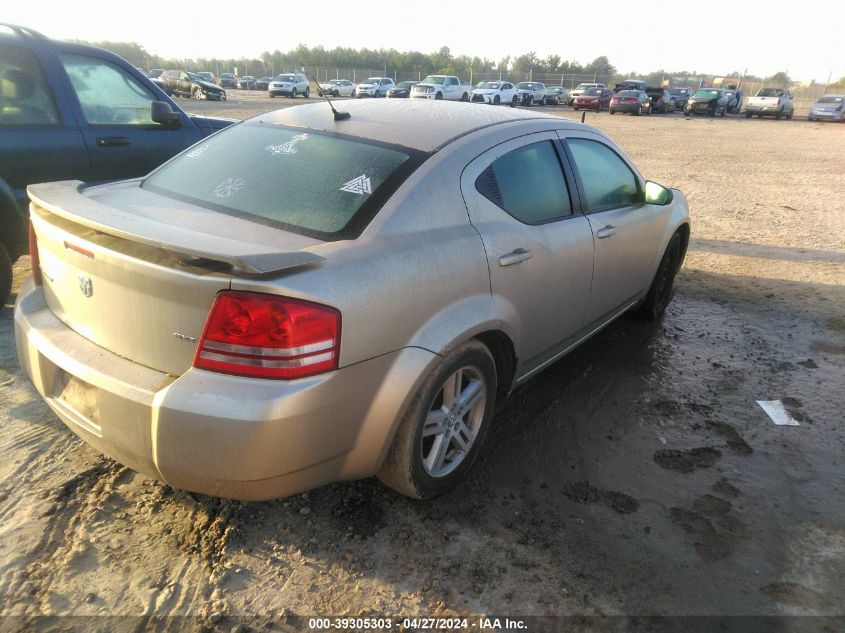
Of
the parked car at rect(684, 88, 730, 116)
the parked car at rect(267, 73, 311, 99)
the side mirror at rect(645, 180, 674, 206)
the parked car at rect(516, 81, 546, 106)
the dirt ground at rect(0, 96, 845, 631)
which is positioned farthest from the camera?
the parked car at rect(516, 81, 546, 106)

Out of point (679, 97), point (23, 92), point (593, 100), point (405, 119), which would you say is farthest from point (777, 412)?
point (679, 97)

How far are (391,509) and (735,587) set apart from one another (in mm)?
1412

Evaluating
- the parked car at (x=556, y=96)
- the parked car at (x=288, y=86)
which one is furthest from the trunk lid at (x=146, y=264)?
the parked car at (x=556, y=96)

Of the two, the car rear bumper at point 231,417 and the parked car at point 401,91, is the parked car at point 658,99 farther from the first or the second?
the car rear bumper at point 231,417

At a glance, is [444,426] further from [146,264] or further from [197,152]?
[197,152]

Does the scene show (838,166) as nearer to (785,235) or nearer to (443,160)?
(785,235)

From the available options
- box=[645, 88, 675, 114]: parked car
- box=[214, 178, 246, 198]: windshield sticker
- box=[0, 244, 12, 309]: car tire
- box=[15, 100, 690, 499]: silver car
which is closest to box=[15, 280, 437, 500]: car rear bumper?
box=[15, 100, 690, 499]: silver car

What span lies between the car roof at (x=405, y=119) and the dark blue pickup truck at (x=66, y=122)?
6.54ft

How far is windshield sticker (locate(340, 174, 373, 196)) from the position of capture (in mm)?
2582

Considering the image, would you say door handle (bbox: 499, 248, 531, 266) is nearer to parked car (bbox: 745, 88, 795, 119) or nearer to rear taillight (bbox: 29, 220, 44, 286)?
rear taillight (bbox: 29, 220, 44, 286)

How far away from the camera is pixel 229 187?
9.23ft

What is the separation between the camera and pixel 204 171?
3006 mm

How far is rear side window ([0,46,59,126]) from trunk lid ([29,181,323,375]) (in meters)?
2.28

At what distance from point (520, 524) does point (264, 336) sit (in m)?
1.43
